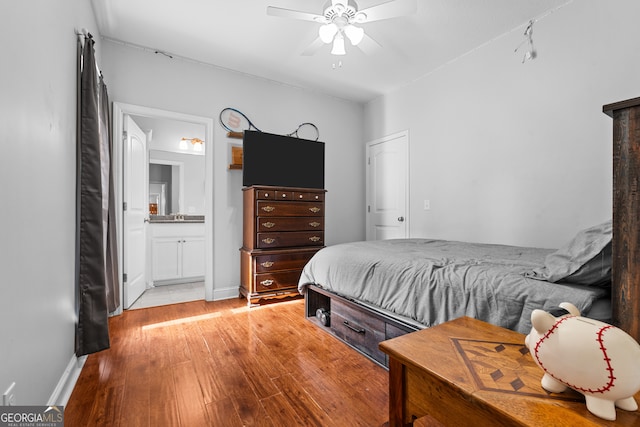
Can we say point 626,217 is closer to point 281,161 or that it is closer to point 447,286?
point 447,286

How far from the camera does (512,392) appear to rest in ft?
2.47

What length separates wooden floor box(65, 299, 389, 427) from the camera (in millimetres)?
1402

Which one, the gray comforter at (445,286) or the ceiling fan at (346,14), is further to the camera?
the ceiling fan at (346,14)

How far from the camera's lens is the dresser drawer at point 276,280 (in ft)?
10.2

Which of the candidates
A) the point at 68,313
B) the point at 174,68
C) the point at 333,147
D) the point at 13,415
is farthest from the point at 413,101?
the point at 13,415

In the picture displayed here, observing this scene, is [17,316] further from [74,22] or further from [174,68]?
[174,68]

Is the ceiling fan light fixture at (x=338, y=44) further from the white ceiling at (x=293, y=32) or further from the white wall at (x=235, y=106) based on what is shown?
the white wall at (x=235, y=106)

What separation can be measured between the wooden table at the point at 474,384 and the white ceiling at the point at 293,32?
2.52m

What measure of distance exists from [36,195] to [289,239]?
89.0 inches

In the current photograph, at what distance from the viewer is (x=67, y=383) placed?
159 centimetres

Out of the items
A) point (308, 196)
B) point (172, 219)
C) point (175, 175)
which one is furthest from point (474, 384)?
point (175, 175)

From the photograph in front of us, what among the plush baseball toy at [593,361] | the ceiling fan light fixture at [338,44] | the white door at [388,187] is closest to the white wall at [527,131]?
the white door at [388,187]

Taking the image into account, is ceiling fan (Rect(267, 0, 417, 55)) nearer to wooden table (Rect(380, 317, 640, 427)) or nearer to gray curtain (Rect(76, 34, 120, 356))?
gray curtain (Rect(76, 34, 120, 356))

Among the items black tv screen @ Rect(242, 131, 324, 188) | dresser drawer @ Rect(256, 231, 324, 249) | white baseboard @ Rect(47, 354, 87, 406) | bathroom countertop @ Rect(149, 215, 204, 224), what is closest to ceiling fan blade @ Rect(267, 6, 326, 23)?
black tv screen @ Rect(242, 131, 324, 188)
